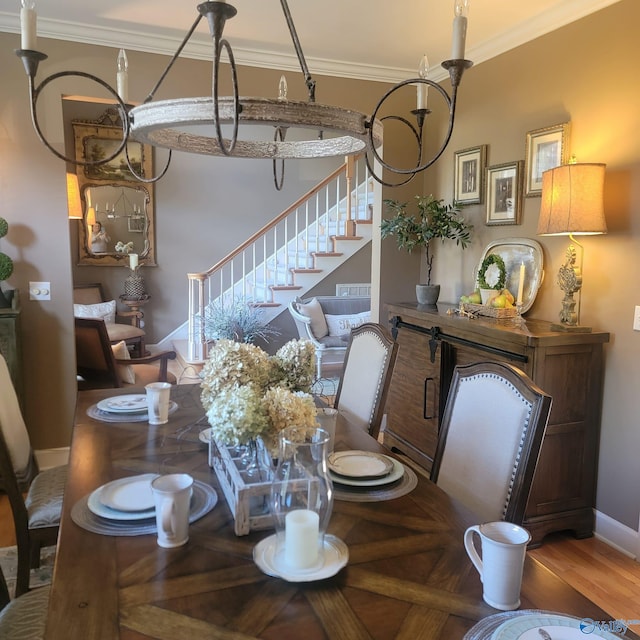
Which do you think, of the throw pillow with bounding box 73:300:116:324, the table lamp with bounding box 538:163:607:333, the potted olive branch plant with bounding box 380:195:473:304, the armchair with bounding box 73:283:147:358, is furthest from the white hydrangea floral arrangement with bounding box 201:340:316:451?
the throw pillow with bounding box 73:300:116:324

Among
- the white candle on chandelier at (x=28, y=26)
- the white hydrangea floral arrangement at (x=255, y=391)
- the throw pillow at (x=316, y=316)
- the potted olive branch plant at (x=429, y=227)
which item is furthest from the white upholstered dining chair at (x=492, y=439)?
the throw pillow at (x=316, y=316)

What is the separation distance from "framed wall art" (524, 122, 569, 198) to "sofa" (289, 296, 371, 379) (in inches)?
116

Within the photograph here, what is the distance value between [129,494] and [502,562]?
0.93 metres

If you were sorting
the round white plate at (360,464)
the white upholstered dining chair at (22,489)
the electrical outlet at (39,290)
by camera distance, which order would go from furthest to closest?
the electrical outlet at (39,290)
the white upholstered dining chair at (22,489)
the round white plate at (360,464)

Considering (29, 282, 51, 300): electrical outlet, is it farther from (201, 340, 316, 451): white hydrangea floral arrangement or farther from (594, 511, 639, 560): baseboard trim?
(594, 511, 639, 560): baseboard trim

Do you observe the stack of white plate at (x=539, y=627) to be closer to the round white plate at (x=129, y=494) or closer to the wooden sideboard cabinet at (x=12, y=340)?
the round white plate at (x=129, y=494)

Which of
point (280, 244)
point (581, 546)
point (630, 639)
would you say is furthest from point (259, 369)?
point (280, 244)

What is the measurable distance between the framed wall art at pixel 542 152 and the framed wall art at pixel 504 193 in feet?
0.24

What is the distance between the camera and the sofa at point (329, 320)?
19.5ft

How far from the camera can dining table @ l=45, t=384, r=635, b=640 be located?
0.97 metres

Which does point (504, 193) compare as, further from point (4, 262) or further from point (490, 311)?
point (4, 262)

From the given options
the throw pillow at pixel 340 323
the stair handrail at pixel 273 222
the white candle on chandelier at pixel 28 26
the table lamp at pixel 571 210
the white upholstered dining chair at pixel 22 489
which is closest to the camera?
the white candle on chandelier at pixel 28 26

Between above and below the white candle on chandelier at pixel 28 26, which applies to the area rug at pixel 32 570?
below

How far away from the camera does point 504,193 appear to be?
3.29 m
